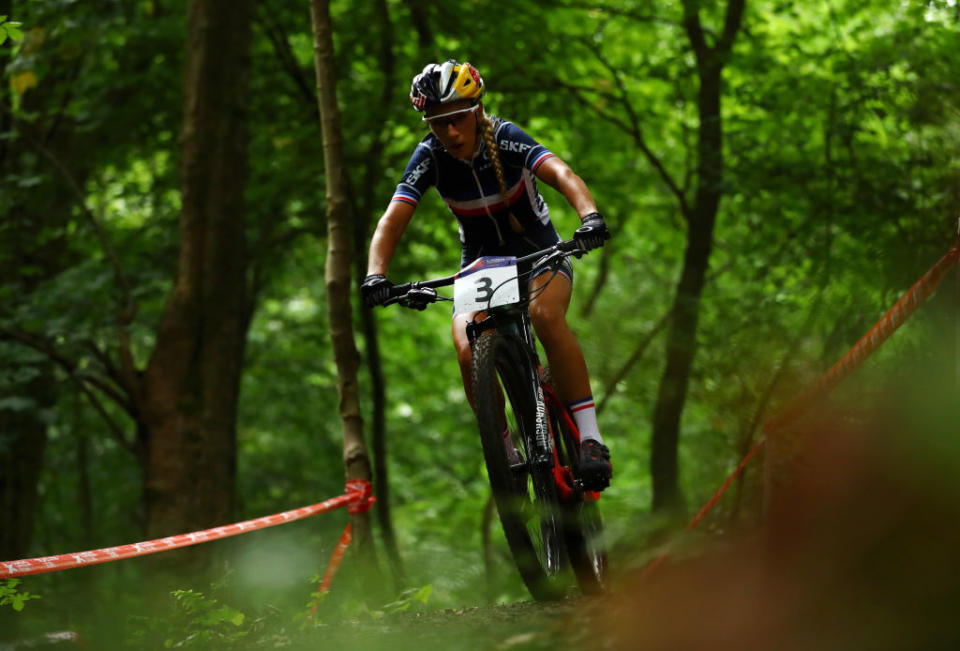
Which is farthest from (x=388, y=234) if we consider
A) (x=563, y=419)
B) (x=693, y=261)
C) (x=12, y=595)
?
(x=693, y=261)

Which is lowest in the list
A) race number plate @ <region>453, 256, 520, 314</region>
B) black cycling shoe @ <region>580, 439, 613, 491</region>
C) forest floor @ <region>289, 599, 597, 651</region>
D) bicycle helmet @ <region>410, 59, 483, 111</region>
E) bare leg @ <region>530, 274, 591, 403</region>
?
forest floor @ <region>289, 599, 597, 651</region>

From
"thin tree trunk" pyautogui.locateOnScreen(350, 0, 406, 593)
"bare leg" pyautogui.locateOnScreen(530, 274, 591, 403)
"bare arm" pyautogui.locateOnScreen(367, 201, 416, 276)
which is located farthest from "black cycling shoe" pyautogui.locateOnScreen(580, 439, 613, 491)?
"thin tree trunk" pyautogui.locateOnScreen(350, 0, 406, 593)

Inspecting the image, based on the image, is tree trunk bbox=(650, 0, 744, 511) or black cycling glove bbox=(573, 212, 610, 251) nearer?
black cycling glove bbox=(573, 212, 610, 251)

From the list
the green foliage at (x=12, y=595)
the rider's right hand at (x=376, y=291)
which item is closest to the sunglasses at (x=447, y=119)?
the rider's right hand at (x=376, y=291)

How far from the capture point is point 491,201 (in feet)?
15.6

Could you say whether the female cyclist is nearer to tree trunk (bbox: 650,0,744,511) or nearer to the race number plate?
the race number plate

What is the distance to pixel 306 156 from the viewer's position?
10.6m

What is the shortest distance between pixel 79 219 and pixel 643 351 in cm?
635

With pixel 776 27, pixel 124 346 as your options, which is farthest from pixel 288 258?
pixel 776 27

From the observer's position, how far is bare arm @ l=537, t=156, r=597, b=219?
171 inches

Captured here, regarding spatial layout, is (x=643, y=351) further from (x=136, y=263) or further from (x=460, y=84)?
(x=460, y=84)

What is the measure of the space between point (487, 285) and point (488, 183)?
0.70 m

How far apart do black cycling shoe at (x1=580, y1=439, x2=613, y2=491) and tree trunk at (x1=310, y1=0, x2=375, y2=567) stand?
2.04 metres

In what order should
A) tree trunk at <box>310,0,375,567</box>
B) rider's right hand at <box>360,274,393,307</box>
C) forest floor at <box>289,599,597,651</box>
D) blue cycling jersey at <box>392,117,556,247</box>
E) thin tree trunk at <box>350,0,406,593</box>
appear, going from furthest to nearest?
thin tree trunk at <box>350,0,406,593</box> < tree trunk at <box>310,0,375,567</box> < blue cycling jersey at <box>392,117,556,247</box> < rider's right hand at <box>360,274,393,307</box> < forest floor at <box>289,599,597,651</box>
